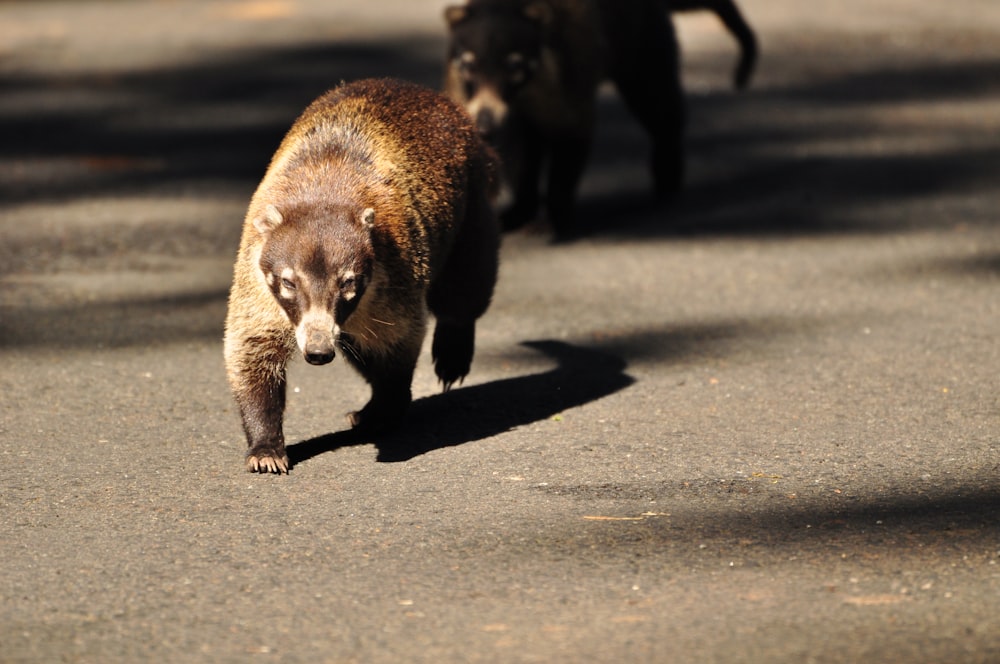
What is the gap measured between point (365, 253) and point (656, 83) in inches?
203

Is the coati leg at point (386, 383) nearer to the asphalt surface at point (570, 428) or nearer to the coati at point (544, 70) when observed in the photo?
the asphalt surface at point (570, 428)

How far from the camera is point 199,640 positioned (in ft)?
12.8

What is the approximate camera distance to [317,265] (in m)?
5.21

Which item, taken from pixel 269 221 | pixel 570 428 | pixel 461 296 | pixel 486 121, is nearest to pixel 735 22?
pixel 486 121

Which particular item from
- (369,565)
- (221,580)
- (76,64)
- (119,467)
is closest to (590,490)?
(369,565)

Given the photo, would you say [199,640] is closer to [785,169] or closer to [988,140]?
[785,169]

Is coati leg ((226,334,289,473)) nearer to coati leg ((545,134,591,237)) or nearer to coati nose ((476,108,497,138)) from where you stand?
coati nose ((476,108,497,138))

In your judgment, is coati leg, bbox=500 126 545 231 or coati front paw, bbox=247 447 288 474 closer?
coati front paw, bbox=247 447 288 474

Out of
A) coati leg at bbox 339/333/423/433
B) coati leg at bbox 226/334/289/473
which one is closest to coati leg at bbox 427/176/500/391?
coati leg at bbox 339/333/423/433

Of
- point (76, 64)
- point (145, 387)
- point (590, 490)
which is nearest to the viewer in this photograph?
point (590, 490)

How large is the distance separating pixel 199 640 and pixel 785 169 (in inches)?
304

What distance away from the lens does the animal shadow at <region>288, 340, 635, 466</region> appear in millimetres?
5727

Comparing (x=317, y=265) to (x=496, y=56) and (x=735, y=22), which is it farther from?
(x=735, y=22)

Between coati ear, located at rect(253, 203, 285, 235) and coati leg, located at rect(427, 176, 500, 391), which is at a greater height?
coati ear, located at rect(253, 203, 285, 235)
